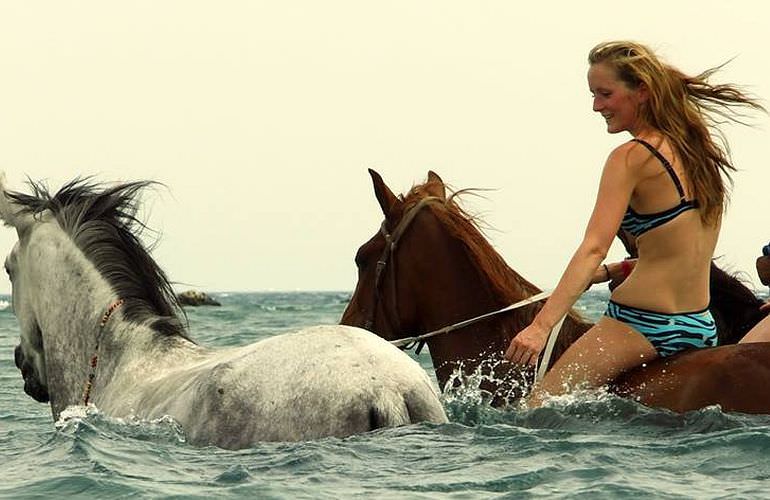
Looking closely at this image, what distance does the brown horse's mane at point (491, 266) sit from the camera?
24.4ft

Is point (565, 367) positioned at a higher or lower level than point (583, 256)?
lower

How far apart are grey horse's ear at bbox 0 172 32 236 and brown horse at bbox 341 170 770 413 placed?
210 cm

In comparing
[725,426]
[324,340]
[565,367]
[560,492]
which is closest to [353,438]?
[324,340]

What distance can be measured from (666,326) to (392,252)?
2.27 m

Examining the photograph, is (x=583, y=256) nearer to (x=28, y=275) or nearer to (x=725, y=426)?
(x=725, y=426)

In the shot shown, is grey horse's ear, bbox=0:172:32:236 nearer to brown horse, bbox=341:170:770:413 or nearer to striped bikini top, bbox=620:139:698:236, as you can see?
brown horse, bbox=341:170:770:413

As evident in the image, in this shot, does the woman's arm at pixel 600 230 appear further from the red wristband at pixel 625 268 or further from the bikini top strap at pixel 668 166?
the red wristband at pixel 625 268

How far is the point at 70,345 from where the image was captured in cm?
688

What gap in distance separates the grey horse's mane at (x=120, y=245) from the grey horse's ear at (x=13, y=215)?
0.10 ft

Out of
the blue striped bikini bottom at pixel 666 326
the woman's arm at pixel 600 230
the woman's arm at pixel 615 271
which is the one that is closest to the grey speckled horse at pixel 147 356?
the woman's arm at pixel 600 230

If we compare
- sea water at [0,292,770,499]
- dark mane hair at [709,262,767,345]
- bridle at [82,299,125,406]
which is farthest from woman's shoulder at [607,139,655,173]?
bridle at [82,299,125,406]

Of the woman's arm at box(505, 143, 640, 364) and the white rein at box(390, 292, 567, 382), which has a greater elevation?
the woman's arm at box(505, 143, 640, 364)

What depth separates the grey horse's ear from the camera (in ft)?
23.0

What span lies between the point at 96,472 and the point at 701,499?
2.56 m
